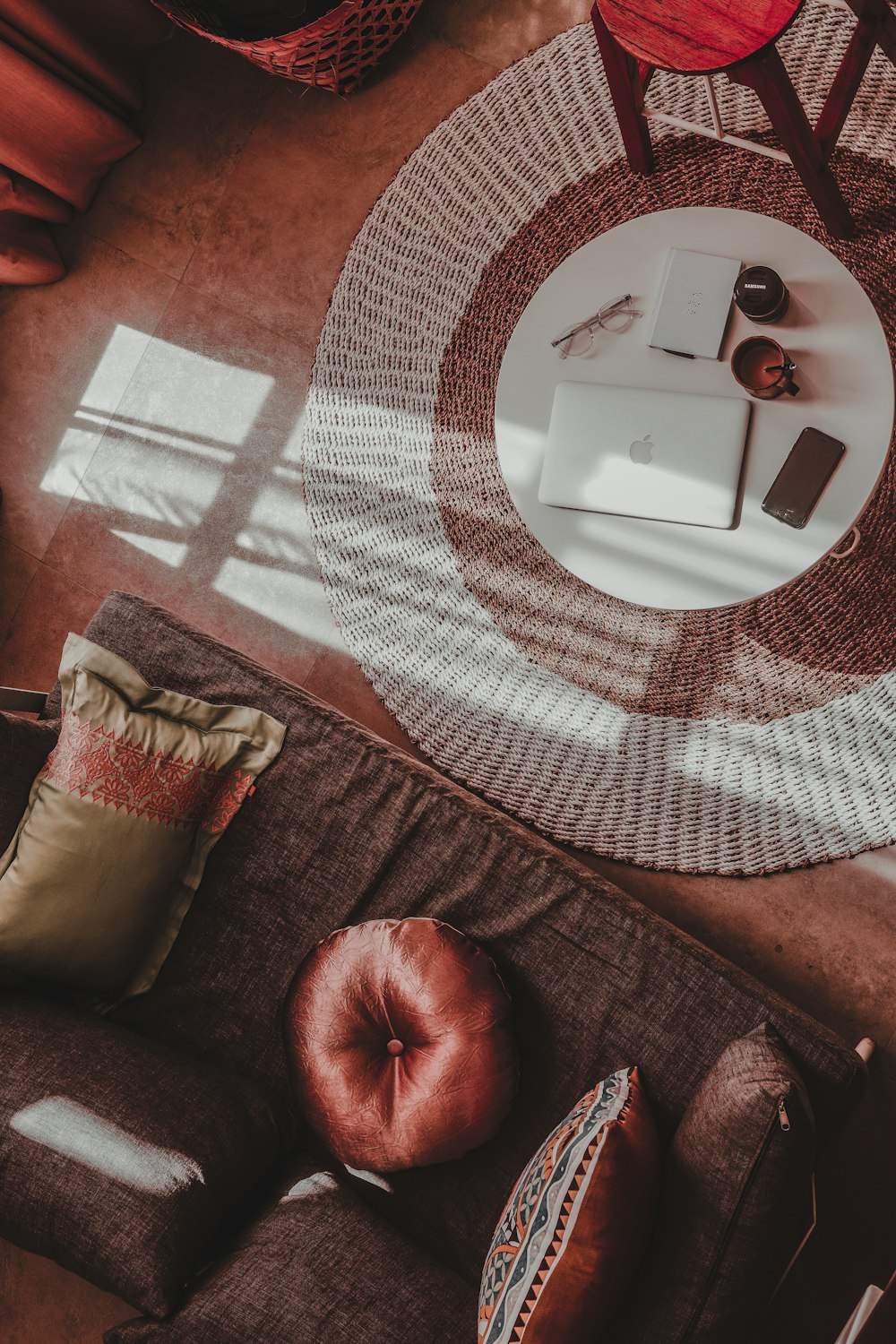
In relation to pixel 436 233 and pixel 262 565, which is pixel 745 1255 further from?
pixel 436 233

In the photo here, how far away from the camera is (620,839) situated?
74.2 inches

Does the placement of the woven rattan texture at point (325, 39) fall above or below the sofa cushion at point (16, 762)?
above

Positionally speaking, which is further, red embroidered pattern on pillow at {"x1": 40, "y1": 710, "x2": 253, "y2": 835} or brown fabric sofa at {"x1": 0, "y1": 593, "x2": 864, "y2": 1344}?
red embroidered pattern on pillow at {"x1": 40, "y1": 710, "x2": 253, "y2": 835}

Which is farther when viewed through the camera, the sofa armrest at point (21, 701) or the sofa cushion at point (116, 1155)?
the sofa armrest at point (21, 701)

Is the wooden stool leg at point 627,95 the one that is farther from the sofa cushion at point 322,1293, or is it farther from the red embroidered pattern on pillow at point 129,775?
the sofa cushion at point 322,1293

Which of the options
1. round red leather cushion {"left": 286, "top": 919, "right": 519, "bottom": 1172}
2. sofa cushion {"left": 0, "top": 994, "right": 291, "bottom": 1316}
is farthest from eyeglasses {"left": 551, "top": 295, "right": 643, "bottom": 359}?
sofa cushion {"left": 0, "top": 994, "right": 291, "bottom": 1316}

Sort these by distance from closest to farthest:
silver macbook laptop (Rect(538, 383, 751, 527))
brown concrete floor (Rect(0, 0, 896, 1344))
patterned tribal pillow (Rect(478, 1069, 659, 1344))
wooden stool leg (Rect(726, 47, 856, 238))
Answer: patterned tribal pillow (Rect(478, 1069, 659, 1344)) < wooden stool leg (Rect(726, 47, 856, 238)) < silver macbook laptop (Rect(538, 383, 751, 527)) < brown concrete floor (Rect(0, 0, 896, 1344))

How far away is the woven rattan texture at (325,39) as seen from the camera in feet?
6.52

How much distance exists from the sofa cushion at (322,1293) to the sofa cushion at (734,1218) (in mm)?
288

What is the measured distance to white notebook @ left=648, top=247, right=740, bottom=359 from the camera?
5.23 ft

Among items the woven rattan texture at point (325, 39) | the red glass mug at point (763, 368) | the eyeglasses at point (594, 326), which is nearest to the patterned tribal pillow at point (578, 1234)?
the red glass mug at point (763, 368)

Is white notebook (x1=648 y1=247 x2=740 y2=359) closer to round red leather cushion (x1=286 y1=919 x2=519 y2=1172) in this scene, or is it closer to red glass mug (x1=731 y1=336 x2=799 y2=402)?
red glass mug (x1=731 y1=336 x2=799 y2=402)

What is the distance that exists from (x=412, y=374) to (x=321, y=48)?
0.70m

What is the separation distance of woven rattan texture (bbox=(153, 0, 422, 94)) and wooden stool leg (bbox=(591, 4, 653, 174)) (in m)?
0.58
